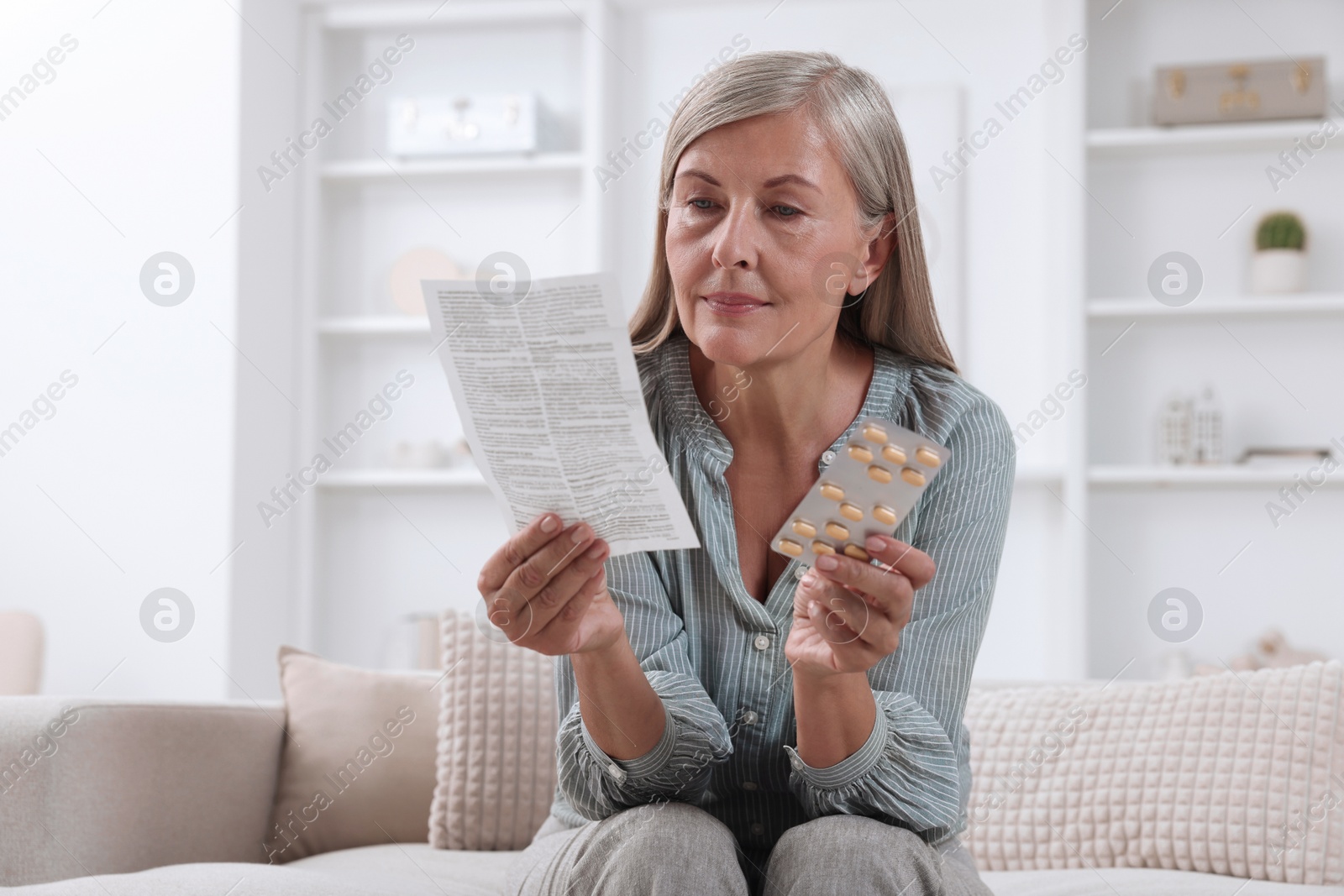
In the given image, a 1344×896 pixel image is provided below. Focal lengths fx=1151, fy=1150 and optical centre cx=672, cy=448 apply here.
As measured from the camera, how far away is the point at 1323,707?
1.47 metres

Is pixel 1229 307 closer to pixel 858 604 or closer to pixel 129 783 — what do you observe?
pixel 858 604

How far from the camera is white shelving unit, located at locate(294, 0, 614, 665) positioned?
11.4 feet

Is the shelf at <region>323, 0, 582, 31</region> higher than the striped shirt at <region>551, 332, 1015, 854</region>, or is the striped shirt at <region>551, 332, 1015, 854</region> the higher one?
the shelf at <region>323, 0, 582, 31</region>

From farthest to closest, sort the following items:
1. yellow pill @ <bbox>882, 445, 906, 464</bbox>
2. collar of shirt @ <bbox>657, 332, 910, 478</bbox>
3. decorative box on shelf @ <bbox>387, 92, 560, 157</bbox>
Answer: decorative box on shelf @ <bbox>387, 92, 560, 157</bbox> → collar of shirt @ <bbox>657, 332, 910, 478</bbox> → yellow pill @ <bbox>882, 445, 906, 464</bbox>

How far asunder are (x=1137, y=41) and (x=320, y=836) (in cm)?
299

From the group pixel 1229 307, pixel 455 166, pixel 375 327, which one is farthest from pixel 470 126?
pixel 1229 307

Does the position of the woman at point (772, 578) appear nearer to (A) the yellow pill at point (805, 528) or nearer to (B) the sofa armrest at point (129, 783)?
(A) the yellow pill at point (805, 528)

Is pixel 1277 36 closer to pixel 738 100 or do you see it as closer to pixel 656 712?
pixel 738 100

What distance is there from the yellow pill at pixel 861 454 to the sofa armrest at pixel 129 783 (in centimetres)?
117

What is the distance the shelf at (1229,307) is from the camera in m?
3.01

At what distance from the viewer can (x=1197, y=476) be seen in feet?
9.96

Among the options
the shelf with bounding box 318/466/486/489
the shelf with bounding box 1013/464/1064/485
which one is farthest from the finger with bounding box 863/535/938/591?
the shelf with bounding box 318/466/486/489

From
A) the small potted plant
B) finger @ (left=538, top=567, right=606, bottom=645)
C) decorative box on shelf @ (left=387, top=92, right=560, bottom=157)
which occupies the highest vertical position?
decorative box on shelf @ (left=387, top=92, right=560, bottom=157)

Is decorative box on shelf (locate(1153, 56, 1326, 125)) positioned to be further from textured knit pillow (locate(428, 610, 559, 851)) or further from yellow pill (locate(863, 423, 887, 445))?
yellow pill (locate(863, 423, 887, 445))
